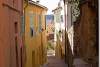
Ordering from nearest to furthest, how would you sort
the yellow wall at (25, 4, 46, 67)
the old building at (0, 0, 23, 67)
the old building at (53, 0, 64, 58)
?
the old building at (0, 0, 23, 67) → the yellow wall at (25, 4, 46, 67) → the old building at (53, 0, 64, 58)

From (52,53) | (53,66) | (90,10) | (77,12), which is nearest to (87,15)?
(90,10)

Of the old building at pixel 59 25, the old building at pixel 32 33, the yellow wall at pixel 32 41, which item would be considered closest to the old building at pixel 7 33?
the old building at pixel 32 33

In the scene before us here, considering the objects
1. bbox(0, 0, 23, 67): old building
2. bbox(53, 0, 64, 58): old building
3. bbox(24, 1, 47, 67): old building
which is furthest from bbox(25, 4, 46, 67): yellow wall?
bbox(0, 0, 23, 67): old building

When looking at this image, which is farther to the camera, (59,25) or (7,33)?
(59,25)

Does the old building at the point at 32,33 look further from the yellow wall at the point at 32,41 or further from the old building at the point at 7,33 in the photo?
the old building at the point at 7,33

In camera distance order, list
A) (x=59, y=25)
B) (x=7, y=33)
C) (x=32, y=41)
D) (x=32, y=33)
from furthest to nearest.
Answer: (x=59, y=25)
(x=32, y=41)
(x=32, y=33)
(x=7, y=33)

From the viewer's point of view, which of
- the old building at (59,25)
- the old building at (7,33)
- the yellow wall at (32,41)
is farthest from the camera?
the old building at (59,25)

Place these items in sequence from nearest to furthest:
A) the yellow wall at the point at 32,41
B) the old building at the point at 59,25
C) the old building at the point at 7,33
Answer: the old building at the point at 7,33
the yellow wall at the point at 32,41
the old building at the point at 59,25

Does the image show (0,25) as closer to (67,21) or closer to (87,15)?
(87,15)

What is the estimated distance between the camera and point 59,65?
25.0m

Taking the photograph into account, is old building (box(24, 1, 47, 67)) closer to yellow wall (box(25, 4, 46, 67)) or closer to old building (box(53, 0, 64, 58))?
yellow wall (box(25, 4, 46, 67))

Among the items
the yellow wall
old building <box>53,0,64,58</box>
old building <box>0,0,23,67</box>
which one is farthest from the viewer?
old building <box>53,0,64,58</box>

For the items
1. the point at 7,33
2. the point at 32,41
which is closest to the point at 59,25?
the point at 32,41

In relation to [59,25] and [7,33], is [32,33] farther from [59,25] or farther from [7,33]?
[59,25]
